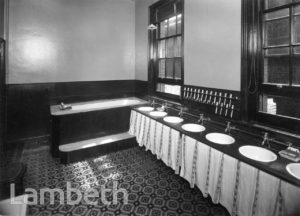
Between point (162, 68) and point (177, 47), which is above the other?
point (177, 47)

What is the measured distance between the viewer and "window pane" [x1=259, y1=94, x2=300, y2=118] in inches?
82.0

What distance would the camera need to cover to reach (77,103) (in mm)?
4344

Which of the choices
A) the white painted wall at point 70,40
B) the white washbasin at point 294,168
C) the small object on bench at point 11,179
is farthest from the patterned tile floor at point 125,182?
the white painted wall at point 70,40

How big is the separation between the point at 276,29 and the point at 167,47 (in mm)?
2148

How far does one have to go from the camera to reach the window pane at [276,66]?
2.10 m

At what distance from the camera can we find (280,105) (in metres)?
2.22

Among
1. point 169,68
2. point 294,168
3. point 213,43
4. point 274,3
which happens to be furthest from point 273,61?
point 169,68

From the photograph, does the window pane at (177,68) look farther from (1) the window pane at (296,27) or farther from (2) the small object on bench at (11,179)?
(2) the small object on bench at (11,179)

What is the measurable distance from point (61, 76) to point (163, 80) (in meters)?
2.19

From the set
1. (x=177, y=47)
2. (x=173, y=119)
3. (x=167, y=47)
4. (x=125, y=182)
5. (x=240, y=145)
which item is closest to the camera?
(x=240, y=145)

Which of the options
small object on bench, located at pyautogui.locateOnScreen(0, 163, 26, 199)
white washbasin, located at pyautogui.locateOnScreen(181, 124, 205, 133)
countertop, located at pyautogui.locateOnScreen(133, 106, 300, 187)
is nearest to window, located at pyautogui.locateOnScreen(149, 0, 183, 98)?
white washbasin, located at pyautogui.locateOnScreen(181, 124, 205, 133)

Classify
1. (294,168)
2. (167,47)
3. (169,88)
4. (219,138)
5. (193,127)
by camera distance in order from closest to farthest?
(294,168), (219,138), (193,127), (167,47), (169,88)

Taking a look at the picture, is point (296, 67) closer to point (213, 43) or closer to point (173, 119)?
point (213, 43)

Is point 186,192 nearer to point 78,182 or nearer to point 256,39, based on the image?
point 78,182
